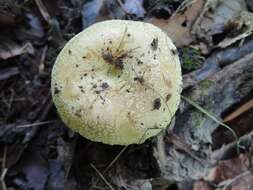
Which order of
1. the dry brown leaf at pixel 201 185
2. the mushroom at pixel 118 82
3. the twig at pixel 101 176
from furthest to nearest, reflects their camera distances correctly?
1. the dry brown leaf at pixel 201 185
2. the twig at pixel 101 176
3. the mushroom at pixel 118 82

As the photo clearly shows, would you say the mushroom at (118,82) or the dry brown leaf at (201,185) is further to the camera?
the dry brown leaf at (201,185)

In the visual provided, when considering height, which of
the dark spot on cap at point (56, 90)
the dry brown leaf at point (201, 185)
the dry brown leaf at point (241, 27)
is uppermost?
the dry brown leaf at point (241, 27)

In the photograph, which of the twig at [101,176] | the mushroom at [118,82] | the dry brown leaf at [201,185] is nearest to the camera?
the mushroom at [118,82]

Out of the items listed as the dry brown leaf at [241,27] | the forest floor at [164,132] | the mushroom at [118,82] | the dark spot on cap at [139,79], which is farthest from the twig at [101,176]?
the dry brown leaf at [241,27]

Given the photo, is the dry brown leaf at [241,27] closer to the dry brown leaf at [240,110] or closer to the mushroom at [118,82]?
the dry brown leaf at [240,110]

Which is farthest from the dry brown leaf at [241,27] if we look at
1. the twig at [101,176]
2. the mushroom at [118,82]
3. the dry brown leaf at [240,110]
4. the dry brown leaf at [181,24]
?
the twig at [101,176]

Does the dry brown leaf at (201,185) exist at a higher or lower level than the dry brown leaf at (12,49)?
lower
